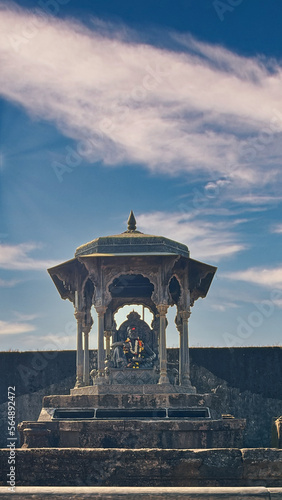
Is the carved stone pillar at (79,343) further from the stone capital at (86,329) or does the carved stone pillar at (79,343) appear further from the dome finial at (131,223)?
the dome finial at (131,223)

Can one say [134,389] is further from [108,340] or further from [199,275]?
[199,275]

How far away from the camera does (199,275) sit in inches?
732

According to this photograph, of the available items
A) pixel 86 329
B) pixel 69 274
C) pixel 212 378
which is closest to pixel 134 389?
pixel 86 329

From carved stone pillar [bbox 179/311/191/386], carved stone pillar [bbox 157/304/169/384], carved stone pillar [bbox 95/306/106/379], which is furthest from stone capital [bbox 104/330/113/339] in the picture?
carved stone pillar [bbox 157/304/169/384]

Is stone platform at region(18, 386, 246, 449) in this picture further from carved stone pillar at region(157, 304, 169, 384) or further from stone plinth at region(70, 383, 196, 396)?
carved stone pillar at region(157, 304, 169, 384)

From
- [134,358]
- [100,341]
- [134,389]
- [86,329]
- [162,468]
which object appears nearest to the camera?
[162,468]

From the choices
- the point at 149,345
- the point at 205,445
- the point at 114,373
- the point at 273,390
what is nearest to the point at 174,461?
the point at 205,445

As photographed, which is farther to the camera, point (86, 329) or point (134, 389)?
point (86, 329)

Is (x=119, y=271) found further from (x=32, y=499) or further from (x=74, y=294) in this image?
(x=32, y=499)

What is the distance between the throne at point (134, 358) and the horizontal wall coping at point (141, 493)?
518 centimetres

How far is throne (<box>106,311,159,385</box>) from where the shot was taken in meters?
17.3

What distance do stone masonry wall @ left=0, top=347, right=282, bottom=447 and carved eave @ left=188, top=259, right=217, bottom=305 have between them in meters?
3.65

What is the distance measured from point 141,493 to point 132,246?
651cm

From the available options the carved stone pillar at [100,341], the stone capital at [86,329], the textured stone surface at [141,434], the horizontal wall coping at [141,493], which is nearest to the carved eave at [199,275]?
the carved stone pillar at [100,341]
